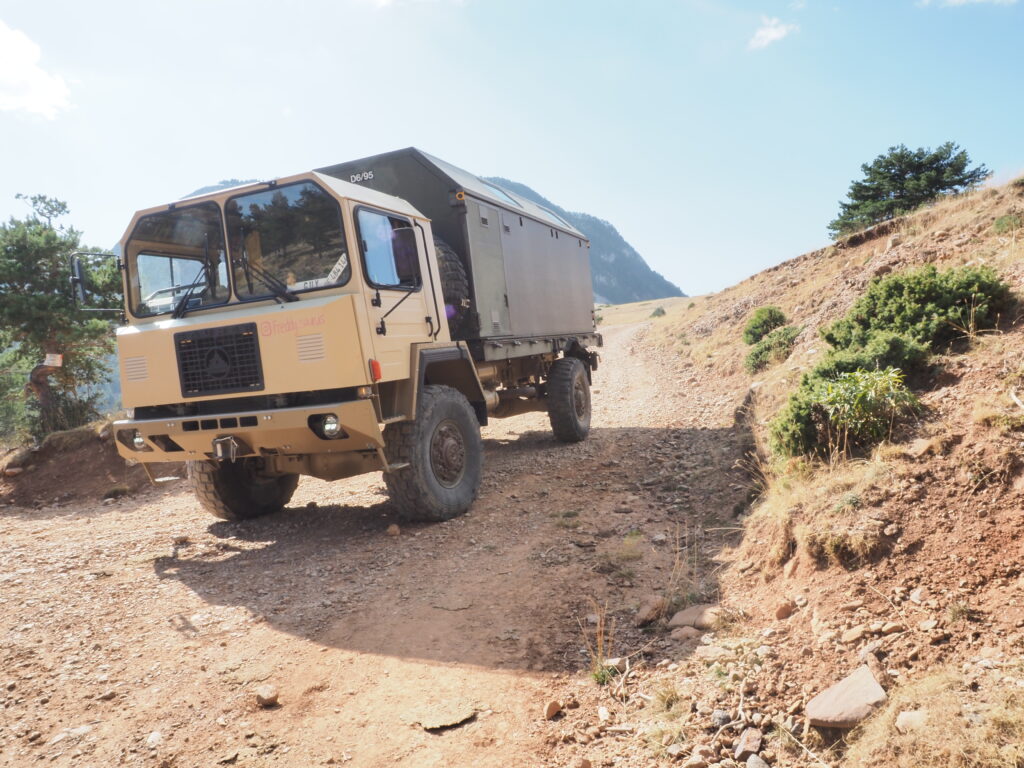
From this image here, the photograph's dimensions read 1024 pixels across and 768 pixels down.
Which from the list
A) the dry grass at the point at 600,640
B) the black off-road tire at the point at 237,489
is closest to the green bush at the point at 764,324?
the black off-road tire at the point at 237,489

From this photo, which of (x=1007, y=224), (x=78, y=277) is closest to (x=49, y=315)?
(x=78, y=277)

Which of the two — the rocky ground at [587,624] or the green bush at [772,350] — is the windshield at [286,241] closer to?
the rocky ground at [587,624]

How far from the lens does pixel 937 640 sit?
9.64ft

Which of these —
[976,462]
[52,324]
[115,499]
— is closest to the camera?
[976,462]

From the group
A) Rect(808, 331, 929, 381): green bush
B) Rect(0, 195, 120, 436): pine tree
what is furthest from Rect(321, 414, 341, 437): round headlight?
Rect(0, 195, 120, 436): pine tree

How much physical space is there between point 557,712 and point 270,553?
3.59 metres

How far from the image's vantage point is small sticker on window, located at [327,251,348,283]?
5.41 m

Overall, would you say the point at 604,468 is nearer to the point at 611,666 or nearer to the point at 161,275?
the point at 611,666

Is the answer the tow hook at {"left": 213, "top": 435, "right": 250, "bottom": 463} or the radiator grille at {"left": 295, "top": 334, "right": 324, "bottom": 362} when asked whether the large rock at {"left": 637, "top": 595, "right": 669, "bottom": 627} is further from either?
the tow hook at {"left": 213, "top": 435, "right": 250, "bottom": 463}

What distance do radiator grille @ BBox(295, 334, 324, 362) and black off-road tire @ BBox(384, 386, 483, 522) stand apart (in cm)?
97

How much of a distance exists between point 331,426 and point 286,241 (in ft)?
5.55

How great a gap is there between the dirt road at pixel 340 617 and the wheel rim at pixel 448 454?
1.52 feet

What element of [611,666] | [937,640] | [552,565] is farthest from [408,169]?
[937,640]

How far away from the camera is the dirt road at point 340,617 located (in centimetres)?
304
